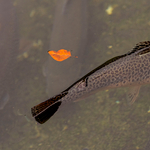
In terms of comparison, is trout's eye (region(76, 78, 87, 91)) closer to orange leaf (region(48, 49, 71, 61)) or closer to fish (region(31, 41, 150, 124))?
fish (region(31, 41, 150, 124))

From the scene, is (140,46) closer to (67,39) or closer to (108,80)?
(108,80)

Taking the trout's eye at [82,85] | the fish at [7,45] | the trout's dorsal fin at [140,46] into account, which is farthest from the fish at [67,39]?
the trout's dorsal fin at [140,46]

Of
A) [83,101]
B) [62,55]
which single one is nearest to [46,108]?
[83,101]

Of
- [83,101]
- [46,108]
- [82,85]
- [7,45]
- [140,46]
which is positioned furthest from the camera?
[7,45]

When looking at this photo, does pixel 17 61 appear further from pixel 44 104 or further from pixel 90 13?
pixel 90 13

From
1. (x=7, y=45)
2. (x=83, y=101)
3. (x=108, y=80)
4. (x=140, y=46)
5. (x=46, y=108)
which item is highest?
(x=7, y=45)

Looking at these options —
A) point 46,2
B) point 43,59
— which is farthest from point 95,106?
point 46,2

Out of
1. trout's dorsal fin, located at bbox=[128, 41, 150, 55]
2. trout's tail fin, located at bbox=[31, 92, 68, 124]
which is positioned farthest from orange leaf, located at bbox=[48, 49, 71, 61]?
trout's dorsal fin, located at bbox=[128, 41, 150, 55]
